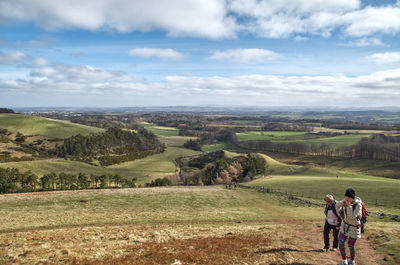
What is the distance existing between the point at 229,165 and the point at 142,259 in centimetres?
9030

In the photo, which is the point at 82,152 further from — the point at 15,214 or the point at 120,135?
the point at 15,214

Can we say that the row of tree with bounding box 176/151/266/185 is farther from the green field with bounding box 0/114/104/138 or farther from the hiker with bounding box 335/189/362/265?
the green field with bounding box 0/114/104/138

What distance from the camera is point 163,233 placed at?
2102 centimetres

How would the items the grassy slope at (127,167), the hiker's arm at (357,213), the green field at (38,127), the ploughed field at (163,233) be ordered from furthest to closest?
the green field at (38,127) → the grassy slope at (127,167) → the ploughed field at (163,233) → the hiker's arm at (357,213)

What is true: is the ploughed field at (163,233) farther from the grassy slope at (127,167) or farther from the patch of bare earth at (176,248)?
the grassy slope at (127,167)

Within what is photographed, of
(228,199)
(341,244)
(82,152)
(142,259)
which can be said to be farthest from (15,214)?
(82,152)

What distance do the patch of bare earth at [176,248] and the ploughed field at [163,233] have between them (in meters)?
0.06

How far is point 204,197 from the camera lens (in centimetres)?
4491

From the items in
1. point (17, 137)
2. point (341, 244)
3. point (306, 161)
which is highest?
point (341, 244)

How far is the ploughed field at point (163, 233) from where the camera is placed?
14.7 meters

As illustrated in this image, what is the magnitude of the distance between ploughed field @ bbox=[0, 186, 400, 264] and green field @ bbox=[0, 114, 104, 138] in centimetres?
15142

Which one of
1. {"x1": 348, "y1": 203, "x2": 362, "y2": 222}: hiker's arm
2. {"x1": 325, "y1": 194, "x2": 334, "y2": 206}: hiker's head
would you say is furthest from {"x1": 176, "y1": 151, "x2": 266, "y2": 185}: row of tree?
{"x1": 348, "y1": 203, "x2": 362, "y2": 222}: hiker's arm

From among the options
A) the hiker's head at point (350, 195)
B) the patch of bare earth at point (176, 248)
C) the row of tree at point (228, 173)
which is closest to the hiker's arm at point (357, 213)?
the hiker's head at point (350, 195)

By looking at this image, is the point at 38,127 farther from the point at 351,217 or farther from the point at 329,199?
the point at 351,217
